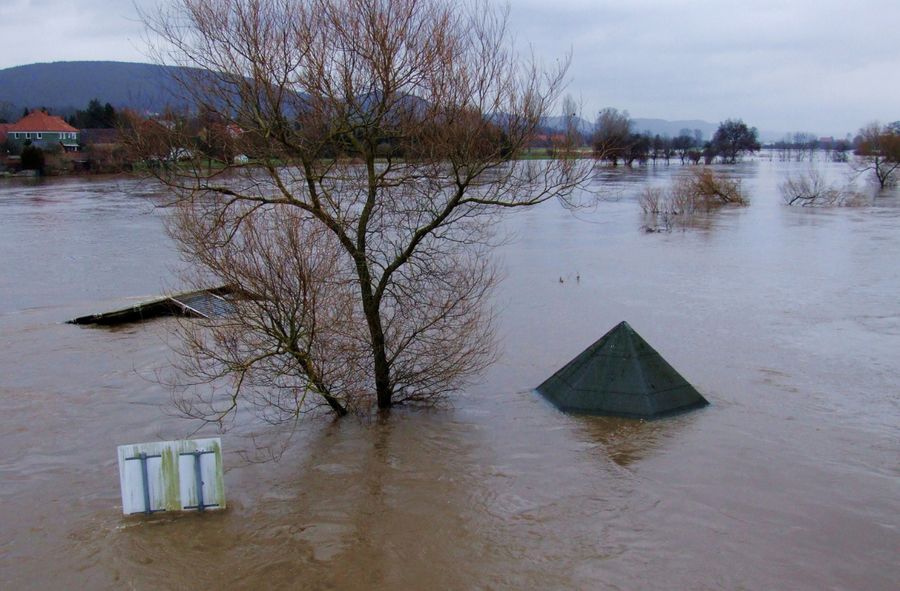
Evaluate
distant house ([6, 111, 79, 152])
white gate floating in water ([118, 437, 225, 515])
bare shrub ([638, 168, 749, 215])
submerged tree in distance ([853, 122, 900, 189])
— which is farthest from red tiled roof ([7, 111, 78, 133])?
white gate floating in water ([118, 437, 225, 515])

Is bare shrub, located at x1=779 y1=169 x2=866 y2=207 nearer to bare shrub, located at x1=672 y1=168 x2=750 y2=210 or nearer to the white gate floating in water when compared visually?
bare shrub, located at x1=672 y1=168 x2=750 y2=210

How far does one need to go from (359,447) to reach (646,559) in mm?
4441

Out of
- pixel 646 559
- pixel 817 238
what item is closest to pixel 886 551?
pixel 646 559

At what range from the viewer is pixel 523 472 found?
10.2 m

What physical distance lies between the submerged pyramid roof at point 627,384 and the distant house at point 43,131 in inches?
3460

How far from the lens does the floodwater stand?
25.9 feet

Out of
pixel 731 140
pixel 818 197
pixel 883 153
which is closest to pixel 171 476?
pixel 818 197

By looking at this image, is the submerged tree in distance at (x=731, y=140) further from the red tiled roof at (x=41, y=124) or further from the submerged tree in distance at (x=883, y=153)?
the red tiled roof at (x=41, y=124)

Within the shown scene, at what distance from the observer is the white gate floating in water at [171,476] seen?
8.26m

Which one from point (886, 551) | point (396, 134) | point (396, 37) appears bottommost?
point (886, 551)

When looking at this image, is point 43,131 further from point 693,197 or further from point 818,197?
point 818,197

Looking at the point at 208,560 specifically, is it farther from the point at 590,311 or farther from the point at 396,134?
the point at 590,311

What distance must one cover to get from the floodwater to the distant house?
255 ft

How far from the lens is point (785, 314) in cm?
1872
